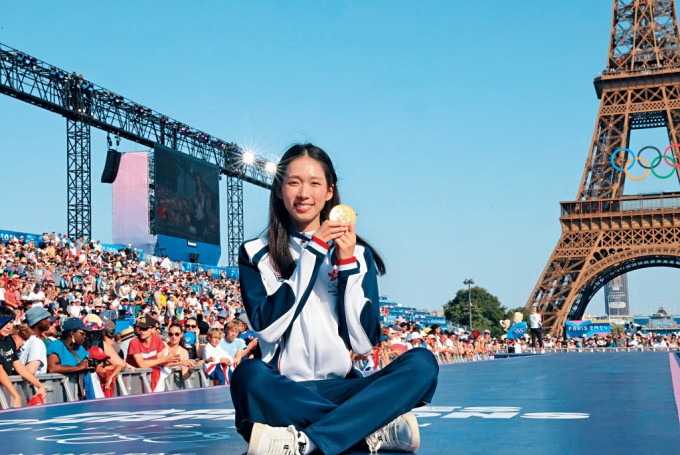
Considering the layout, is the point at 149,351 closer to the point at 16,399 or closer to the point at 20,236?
the point at 16,399

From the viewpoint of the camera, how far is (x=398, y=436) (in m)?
3.20

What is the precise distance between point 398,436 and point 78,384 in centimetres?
622

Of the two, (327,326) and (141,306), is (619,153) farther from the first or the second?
(327,326)

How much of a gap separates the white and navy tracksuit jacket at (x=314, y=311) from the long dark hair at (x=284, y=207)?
0.09 meters

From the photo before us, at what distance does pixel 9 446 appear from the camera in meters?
3.73

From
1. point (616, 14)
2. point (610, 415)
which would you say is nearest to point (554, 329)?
point (616, 14)

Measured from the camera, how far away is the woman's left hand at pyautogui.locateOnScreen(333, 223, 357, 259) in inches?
128

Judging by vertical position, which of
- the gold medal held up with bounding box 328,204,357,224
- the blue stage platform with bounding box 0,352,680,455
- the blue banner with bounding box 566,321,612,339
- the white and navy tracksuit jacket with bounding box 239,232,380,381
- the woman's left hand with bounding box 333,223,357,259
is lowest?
the blue banner with bounding box 566,321,612,339

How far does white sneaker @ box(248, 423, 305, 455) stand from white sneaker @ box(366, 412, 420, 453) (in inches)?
15.6

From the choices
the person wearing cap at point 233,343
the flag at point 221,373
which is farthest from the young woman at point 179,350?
the person wearing cap at point 233,343

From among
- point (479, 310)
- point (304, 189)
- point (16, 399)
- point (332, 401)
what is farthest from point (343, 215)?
point (479, 310)

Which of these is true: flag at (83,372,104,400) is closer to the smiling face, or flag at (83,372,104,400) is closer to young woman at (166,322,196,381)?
Answer: young woman at (166,322,196,381)

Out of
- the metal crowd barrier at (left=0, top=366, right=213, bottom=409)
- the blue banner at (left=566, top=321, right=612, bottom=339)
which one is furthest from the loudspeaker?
the blue banner at (left=566, top=321, right=612, bottom=339)

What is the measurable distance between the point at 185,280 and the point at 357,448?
82.0ft
